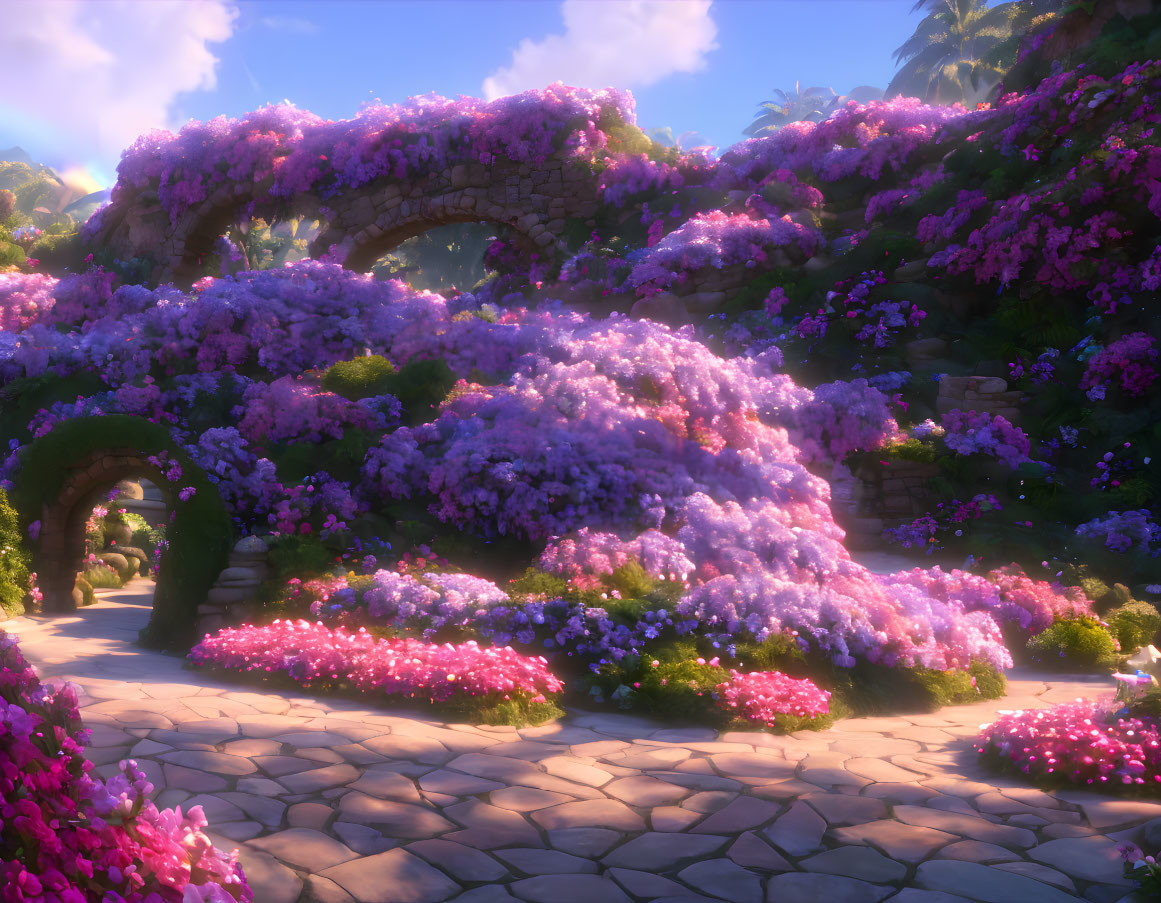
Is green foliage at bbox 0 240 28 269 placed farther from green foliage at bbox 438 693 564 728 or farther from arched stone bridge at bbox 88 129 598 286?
green foliage at bbox 438 693 564 728

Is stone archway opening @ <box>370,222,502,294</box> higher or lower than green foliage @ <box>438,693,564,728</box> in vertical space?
higher

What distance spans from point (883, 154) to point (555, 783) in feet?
51.0

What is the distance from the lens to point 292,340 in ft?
42.1

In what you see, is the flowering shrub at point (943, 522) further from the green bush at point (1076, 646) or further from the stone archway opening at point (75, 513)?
the stone archway opening at point (75, 513)

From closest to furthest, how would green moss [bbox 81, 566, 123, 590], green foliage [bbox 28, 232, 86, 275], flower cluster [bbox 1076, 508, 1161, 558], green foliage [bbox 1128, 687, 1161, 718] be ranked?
green foliage [bbox 1128, 687, 1161, 718], flower cluster [bbox 1076, 508, 1161, 558], green moss [bbox 81, 566, 123, 590], green foliage [bbox 28, 232, 86, 275]

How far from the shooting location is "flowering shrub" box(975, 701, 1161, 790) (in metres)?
4.27

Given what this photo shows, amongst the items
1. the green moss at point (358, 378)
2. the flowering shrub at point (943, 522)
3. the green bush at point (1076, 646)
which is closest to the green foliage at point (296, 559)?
the green moss at point (358, 378)

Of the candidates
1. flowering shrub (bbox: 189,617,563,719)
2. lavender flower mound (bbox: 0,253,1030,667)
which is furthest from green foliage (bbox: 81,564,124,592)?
flowering shrub (bbox: 189,617,563,719)

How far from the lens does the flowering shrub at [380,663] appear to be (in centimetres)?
577

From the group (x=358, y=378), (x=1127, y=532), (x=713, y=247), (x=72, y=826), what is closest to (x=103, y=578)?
(x=358, y=378)

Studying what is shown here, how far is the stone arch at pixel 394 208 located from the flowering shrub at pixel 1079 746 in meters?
14.6

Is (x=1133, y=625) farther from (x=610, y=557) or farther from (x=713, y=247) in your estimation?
(x=713, y=247)

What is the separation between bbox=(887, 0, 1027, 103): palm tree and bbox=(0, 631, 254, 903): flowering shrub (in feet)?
158

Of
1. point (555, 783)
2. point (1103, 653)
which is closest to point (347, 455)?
point (555, 783)
